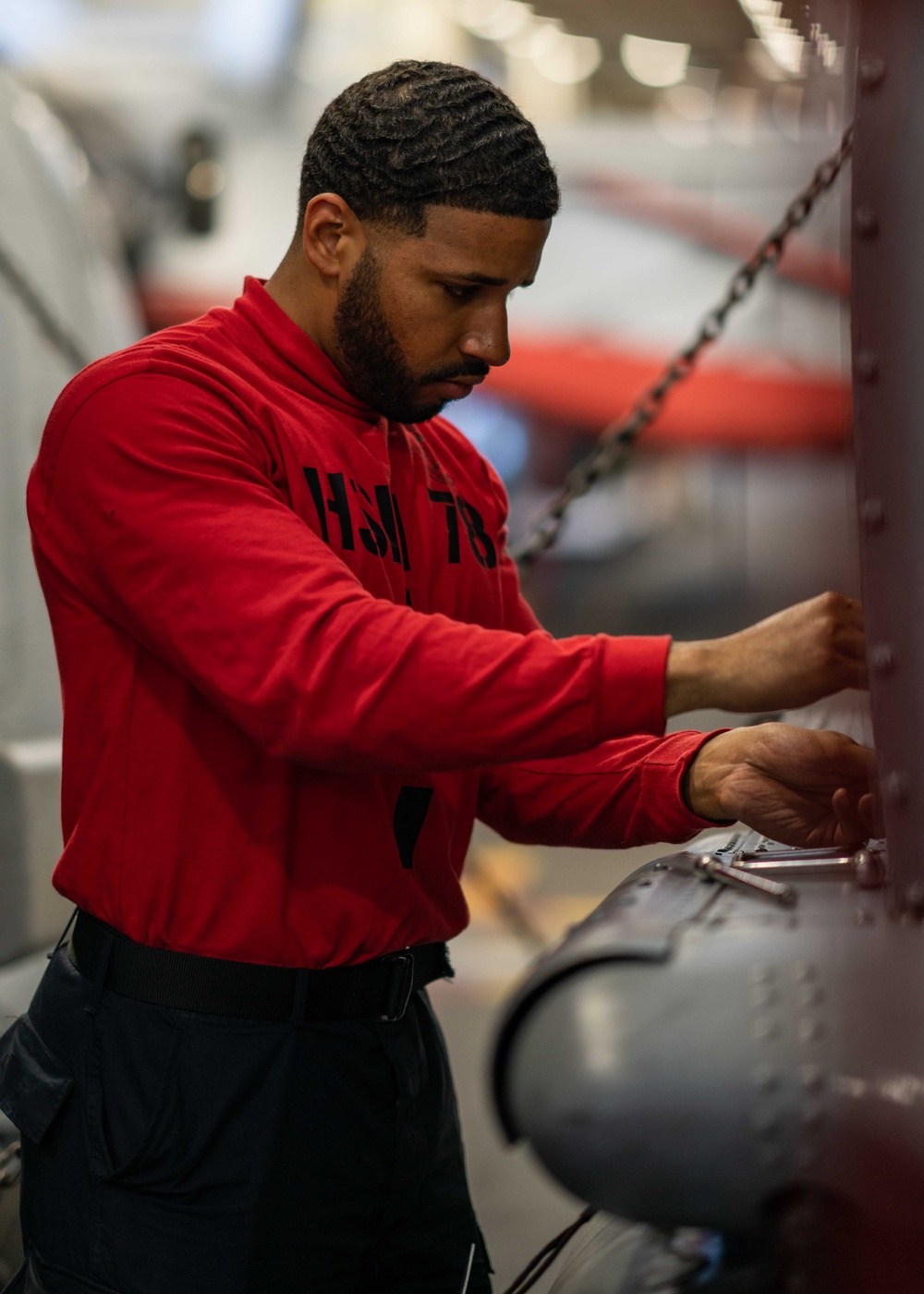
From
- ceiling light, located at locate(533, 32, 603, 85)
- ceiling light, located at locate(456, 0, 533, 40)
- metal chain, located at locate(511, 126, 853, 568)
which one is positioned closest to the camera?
metal chain, located at locate(511, 126, 853, 568)

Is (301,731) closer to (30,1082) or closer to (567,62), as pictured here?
(30,1082)

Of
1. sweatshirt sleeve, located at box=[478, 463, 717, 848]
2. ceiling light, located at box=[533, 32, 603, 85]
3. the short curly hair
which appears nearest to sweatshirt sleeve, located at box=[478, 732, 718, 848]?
sweatshirt sleeve, located at box=[478, 463, 717, 848]

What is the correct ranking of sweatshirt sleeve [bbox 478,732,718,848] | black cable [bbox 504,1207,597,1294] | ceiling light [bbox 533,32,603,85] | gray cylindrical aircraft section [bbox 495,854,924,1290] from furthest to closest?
ceiling light [bbox 533,32,603,85]
sweatshirt sleeve [bbox 478,732,718,848]
black cable [bbox 504,1207,597,1294]
gray cylindrical aircraft section [bbox 495,854,924,1290]

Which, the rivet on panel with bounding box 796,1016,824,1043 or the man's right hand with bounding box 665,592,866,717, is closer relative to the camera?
the rivet on panel with bounding box 796,1016,824,1043

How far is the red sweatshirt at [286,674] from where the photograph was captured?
109 cm

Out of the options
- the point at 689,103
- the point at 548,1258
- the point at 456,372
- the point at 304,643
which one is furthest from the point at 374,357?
the point at 689,103

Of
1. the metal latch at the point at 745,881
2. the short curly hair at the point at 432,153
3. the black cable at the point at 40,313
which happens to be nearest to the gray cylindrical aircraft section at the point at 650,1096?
the metal latch at the point at 745,881

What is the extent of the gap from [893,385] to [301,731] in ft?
1.80

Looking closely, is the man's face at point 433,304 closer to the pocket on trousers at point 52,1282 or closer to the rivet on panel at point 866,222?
the rivet on panel at point 866,222

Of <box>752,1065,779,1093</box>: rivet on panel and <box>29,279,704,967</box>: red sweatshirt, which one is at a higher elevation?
<box>29,279,704,967</box>: red sweatshirt

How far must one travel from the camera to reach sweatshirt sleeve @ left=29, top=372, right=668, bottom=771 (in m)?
1.08

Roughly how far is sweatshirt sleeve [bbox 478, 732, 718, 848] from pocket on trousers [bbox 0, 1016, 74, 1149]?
0.59 m

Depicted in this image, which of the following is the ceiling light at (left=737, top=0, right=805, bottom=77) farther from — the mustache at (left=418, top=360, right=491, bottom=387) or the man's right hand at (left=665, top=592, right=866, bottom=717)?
the man's right hand at (left=665, top=592, right=866, bottom=717)

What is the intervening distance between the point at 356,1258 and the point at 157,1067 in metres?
0.31
